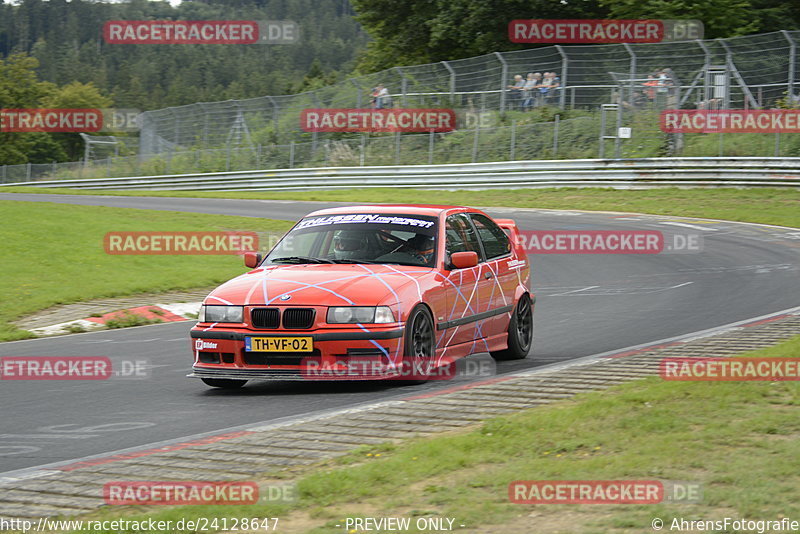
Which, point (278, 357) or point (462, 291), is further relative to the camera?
point (462, 291)

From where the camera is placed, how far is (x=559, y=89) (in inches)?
1377

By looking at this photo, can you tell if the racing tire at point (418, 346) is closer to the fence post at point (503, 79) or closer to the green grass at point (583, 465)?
the green grass at point (583, 465)

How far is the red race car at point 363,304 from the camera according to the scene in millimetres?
8031

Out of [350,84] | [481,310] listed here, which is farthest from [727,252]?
[350,84]

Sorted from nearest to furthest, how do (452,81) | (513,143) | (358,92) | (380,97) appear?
(513,143) → (452,81) → (380,97) → (358,92)

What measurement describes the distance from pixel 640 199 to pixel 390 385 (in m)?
22.3

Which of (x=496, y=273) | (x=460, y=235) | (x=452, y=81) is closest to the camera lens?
(x=460, y=235)

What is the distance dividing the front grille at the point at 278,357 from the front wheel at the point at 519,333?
8.56 feet

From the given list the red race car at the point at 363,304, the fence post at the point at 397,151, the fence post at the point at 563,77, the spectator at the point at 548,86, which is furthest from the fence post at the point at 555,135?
the red race car at the point at 363,304

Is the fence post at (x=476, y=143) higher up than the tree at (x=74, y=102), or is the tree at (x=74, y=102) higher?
the tree at (x=74, y=102)

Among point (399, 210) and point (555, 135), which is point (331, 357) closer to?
point (399, 210)

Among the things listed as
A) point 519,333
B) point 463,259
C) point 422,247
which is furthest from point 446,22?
point 463,259

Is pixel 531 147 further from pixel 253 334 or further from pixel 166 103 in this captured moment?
pixel 166 103

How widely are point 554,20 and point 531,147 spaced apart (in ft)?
38.0
